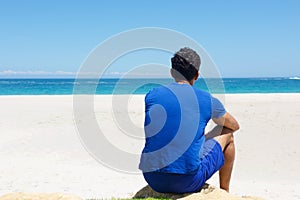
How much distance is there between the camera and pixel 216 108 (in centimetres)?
403

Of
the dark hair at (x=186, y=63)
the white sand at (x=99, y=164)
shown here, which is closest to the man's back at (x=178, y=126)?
the dark hair at (x=186, y=63)

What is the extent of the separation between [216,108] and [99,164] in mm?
4419

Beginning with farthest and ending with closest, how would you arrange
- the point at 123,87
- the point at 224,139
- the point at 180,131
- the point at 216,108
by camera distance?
the point at 123,87 → the point at 224,139 → the point at 216,108 → the point at 180,131

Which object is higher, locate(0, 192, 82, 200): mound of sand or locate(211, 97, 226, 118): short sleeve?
locate(211, 97, 226, 118): short sleeve

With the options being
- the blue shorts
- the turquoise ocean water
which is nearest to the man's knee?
the blue shorts

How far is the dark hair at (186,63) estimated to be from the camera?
13.4 ft

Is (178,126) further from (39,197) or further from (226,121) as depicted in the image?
(39,197)

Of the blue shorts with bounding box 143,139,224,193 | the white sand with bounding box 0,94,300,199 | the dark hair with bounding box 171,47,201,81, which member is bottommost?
the white sand with bounding box 0,94,300,199

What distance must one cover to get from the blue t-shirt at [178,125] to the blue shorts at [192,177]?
0.09 m

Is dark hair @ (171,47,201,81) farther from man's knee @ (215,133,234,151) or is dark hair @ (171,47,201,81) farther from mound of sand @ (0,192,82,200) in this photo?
mound of sand @ (0,192,82,200)

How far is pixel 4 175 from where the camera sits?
6.82m

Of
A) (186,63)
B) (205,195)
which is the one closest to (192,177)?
(205,195)

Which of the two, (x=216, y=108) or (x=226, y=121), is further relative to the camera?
(x=226, y=121)

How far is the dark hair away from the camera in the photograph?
4.10 m
